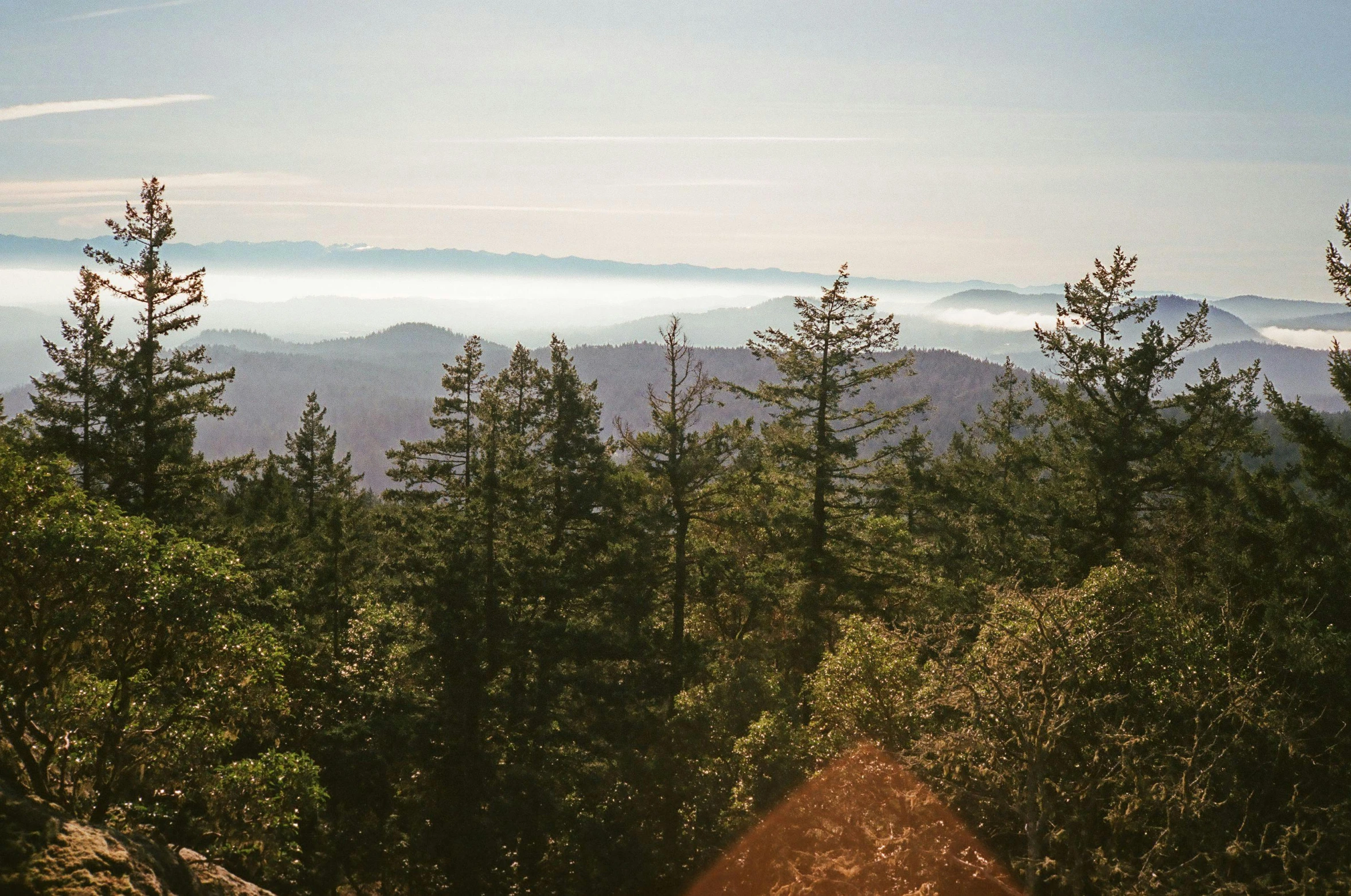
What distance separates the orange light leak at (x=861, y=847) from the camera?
1585cm

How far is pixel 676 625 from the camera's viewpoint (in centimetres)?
2738

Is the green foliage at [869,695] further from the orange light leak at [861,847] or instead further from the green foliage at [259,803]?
the green foliage at [259,803]

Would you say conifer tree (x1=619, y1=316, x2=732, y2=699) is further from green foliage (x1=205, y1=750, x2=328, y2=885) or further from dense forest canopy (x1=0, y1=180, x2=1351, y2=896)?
green foliage (x1=205, y1=750, x2=328, y2=885)

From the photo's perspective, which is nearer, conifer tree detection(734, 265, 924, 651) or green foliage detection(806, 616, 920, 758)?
green foliage detection(806, 616, 920, 758)

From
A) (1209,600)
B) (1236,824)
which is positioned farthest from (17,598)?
(1209,600)

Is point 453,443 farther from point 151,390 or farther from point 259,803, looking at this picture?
point 259,803

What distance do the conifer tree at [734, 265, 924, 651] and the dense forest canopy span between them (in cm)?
20

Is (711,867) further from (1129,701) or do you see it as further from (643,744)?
(1129,701)

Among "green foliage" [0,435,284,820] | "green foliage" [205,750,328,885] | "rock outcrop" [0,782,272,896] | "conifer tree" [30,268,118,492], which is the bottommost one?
"green foliage" [205,750,328,885]

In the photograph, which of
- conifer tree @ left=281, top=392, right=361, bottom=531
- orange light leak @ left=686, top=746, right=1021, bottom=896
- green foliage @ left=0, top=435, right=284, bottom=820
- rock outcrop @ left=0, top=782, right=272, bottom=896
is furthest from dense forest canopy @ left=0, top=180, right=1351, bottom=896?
conifer tree @ left=281, top=392, right=361, bottom=531

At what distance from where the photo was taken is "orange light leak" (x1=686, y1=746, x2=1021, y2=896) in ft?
52.0

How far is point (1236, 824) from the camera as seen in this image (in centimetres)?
1483

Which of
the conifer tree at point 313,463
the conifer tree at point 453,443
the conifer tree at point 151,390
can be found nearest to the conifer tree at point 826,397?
the conifer tree at point 453,443

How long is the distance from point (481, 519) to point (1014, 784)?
16.0 meters
